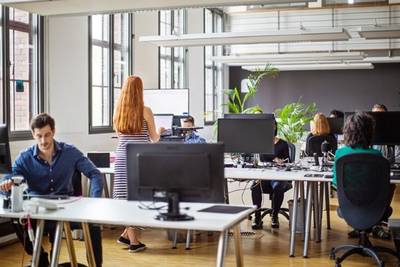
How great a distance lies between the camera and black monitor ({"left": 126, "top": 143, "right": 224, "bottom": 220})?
10.5 feet

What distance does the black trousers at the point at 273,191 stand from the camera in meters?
6.31

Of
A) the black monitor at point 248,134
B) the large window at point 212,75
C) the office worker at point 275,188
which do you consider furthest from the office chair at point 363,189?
the large window at point 212,75

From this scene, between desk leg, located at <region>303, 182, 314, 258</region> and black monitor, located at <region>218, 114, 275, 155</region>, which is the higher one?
black monitor, located at <region>218, 114, 275, 155</region>

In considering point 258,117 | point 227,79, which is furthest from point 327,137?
point 227,79

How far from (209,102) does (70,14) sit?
8.22 m

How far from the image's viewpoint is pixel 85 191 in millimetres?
6410

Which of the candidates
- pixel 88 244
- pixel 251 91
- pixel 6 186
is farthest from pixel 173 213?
pixel 251 91

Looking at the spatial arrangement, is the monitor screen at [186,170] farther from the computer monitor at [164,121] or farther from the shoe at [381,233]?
the computer monitor at [164,121]

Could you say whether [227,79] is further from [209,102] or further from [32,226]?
[32,226]

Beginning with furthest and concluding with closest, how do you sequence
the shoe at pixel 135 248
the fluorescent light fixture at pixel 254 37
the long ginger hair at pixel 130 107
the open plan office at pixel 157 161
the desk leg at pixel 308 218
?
the fluorescent light fixture at pixel 254 37 < the shoe at pixel 135 248 < the desk leg at pixel 308 218 < the long ginger hair at pixel 130 107 < the open plan office at pixel 157 161

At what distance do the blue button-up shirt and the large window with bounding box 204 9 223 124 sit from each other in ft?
30.4

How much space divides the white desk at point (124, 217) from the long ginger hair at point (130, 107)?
1199mm

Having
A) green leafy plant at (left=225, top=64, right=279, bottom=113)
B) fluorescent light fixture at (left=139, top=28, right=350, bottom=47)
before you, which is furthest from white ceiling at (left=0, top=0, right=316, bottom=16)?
green leafy plant at (left=225, top=64, right=279, bottom=113)

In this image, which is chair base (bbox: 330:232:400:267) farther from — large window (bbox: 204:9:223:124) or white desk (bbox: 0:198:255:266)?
large window (bbox: 204:9:223:124)
